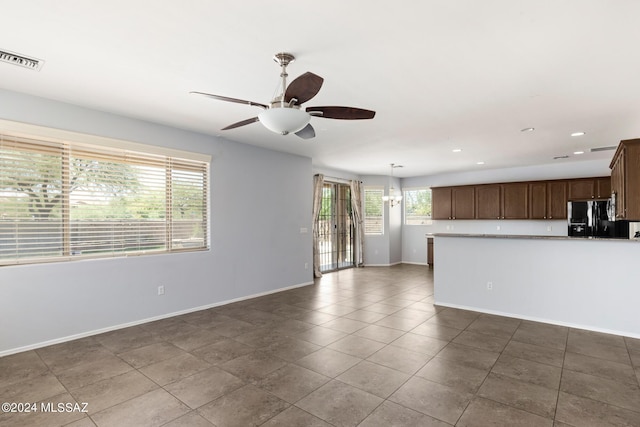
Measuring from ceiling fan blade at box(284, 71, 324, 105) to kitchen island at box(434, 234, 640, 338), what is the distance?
3.76 meters

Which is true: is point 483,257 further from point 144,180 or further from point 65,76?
point 65,76

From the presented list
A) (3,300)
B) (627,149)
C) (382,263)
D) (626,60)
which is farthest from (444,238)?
(3,300)

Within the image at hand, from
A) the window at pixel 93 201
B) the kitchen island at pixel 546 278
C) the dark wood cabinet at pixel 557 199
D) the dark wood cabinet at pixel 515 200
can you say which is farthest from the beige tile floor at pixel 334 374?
the dark wood cabinet at pixel 515 200

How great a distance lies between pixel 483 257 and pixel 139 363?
15.3 feet

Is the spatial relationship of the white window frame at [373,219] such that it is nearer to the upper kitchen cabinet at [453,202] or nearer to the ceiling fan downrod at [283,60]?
the upper kitchen cabinet at [453,202]

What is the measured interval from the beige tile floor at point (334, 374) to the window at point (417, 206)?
5500 mm

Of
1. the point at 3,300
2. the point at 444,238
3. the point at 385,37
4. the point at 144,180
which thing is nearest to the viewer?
the point at 385,37

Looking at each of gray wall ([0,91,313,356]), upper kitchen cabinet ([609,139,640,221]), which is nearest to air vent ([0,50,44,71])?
gray wall ([0,91,313,356])

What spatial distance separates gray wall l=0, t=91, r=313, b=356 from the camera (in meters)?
3.48

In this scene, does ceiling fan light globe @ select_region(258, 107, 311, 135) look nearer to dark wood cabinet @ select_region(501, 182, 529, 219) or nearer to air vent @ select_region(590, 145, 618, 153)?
air vent @ select_region(590, 145, 618, 153)

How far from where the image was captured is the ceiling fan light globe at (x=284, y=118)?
2.39 m

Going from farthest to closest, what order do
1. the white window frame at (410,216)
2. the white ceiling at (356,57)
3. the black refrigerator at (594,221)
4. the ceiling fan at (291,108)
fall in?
the white window frame at (410,216) → the black refrigerator at (594,221) → the ceiling fan at (291,108) → the white ceiling at (356,57)

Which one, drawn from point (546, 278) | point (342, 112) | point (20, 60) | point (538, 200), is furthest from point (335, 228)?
point (20, 60)

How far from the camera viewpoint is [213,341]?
12.2 feet
